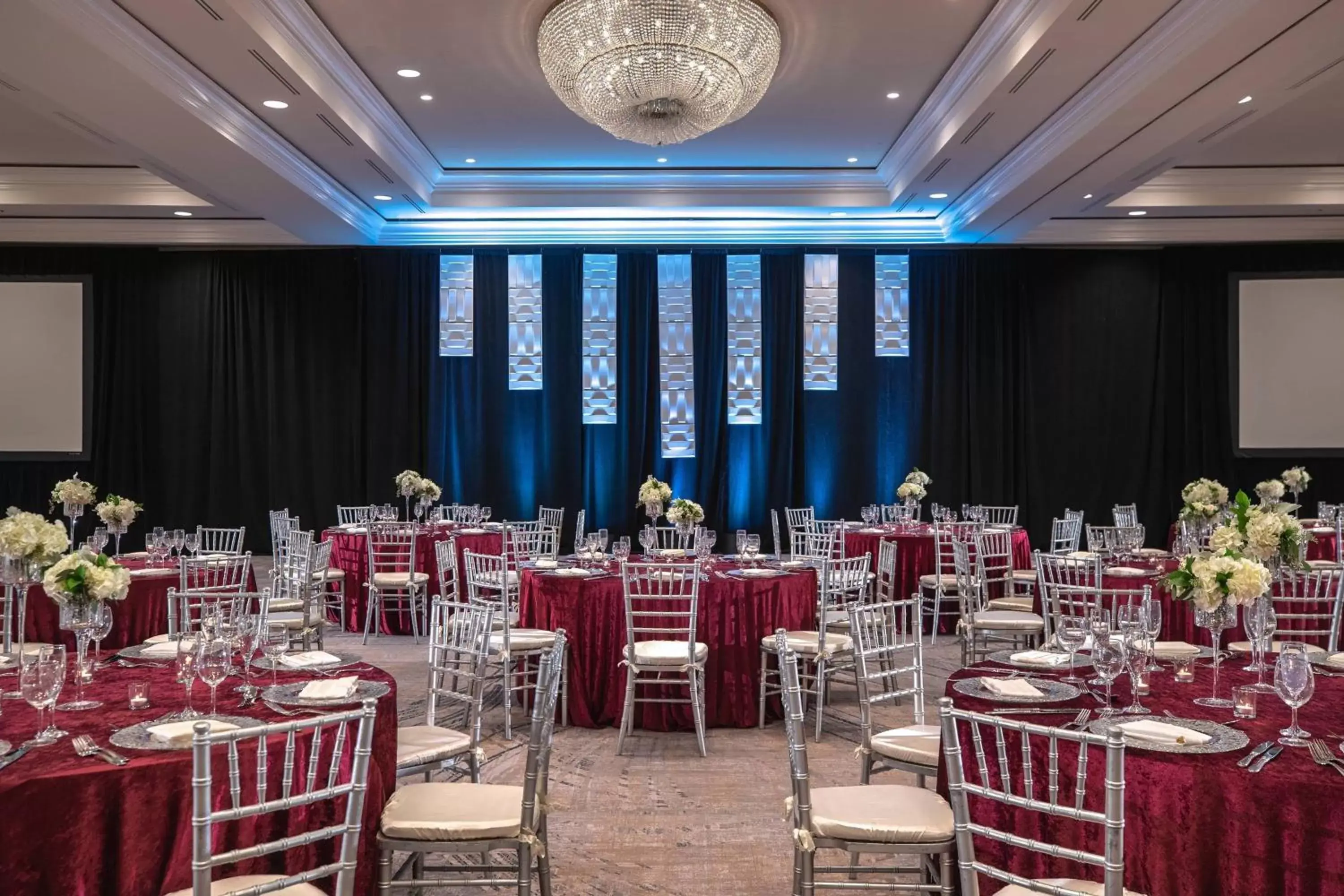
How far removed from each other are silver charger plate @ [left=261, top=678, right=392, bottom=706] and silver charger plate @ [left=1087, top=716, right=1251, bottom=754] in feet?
6.69

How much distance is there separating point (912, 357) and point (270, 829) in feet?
34.7

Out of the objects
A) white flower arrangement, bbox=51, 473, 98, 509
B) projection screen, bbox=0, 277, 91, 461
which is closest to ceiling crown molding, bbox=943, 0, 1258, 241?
white flower arrangement, bbox=51, 473, 98, 509

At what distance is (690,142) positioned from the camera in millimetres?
9430

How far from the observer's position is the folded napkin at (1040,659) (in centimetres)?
349

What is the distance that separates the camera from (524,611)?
623 cm

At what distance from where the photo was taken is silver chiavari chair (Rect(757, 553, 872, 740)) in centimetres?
548

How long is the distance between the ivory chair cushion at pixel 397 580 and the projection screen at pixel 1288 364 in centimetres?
968

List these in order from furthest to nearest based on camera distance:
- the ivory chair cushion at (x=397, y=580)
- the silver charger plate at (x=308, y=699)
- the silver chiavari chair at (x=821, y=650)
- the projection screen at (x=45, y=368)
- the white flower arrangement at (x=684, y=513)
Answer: the projection screen at (x=45, y=368) < the ivory chair cushion at (x=397, y=580) < the white flower arrangement at (x=684, y=513) < the silver chiavari chair at (x=821, y=650) < the silver charger plate at (x=308, y=699)

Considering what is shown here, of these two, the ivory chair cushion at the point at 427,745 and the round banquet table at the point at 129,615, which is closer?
the ivory chair cushion at the point at 427,745

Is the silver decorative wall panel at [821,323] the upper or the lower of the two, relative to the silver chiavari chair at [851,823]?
upper

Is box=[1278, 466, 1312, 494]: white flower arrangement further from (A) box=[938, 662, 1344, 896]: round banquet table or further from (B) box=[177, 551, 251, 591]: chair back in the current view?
(B) box=[177, 551, 251, 591]: chair back

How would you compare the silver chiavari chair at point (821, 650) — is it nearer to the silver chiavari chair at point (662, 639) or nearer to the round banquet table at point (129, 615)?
the silver chiavari chair at point (662, 639)

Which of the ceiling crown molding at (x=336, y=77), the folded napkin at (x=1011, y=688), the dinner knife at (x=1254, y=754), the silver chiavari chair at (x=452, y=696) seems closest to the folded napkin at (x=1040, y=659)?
the folded napkin at (x=1011, y=688)

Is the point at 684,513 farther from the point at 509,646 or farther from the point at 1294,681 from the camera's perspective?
the point at 1294,681
